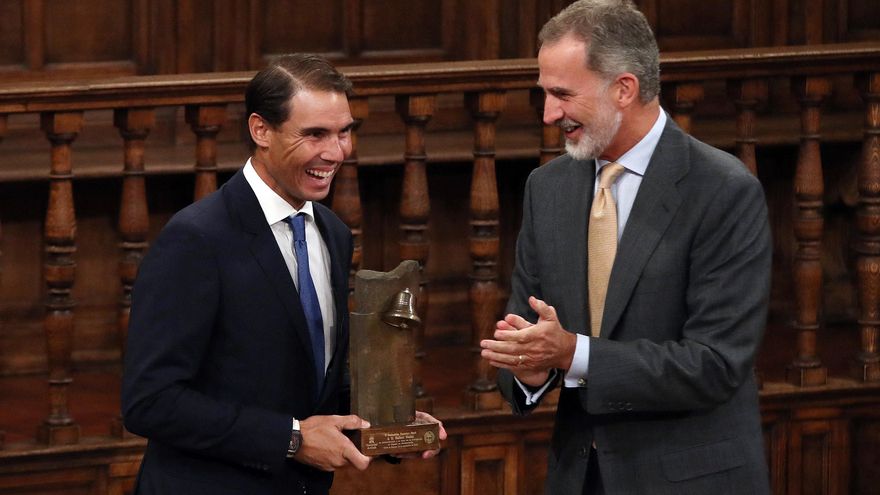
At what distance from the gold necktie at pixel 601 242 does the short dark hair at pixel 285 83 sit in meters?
0.60

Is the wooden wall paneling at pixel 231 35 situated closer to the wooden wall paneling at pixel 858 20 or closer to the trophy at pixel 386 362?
the wooden wall paneling at pixel 858 20

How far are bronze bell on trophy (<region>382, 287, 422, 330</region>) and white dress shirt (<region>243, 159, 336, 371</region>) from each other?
0.58 feet

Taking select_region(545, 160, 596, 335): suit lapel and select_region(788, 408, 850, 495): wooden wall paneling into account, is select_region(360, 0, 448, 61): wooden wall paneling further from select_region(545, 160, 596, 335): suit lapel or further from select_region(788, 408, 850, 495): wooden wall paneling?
select_region(545, 160, 596, 335): suit lapel

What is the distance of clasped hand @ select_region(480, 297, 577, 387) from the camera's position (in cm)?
335

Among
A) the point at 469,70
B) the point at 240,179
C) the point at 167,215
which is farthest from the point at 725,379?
the point at 167,215

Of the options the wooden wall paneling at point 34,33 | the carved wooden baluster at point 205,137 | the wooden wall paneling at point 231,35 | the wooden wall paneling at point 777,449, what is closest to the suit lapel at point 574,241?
the carved wooden baluster at point 205,137

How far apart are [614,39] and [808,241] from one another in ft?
6.92

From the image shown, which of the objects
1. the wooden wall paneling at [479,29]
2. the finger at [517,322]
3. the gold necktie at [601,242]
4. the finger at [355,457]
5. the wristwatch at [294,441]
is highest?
the wooden wall paneling at [479,29]

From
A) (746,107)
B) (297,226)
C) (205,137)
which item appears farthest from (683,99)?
(297,226)

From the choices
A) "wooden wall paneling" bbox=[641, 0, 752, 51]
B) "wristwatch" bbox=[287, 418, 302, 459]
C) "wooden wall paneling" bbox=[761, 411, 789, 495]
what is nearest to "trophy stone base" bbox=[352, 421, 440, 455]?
"wristwatch" bbox=[287, 418, 302, 459]

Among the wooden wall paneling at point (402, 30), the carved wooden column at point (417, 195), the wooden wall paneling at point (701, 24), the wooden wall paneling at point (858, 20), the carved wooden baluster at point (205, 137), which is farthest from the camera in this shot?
the wooden wall paneling at point (858, 20)

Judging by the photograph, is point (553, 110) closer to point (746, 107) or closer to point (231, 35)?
point (746, 107)

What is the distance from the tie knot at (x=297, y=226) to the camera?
134 inches

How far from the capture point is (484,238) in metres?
5.17
